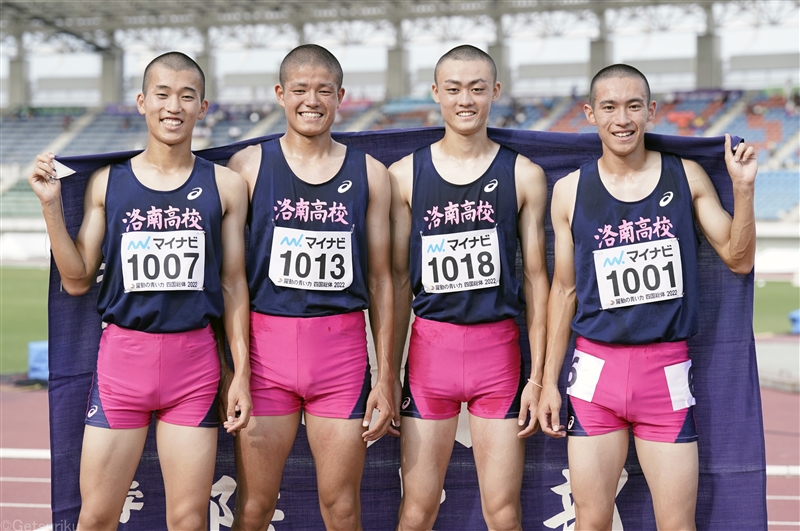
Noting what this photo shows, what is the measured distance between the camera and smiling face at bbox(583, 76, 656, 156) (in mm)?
3648

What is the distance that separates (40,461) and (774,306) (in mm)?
14473

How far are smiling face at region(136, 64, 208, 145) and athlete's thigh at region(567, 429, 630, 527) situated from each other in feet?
7.50

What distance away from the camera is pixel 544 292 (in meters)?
3.91

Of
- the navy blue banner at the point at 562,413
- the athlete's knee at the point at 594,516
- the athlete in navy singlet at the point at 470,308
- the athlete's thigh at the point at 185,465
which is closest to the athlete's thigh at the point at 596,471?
the athlete's knee at the point at 594,516

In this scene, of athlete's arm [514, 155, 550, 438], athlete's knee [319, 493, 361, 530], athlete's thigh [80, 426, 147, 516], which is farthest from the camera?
athlete's arm [514, 155, 550, 438]

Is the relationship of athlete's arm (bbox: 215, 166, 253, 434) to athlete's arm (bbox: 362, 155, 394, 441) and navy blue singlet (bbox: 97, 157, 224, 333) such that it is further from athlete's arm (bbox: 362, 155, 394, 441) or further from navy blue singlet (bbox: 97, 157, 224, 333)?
athlete's arm (bbox: 362, 155, 394, 441)

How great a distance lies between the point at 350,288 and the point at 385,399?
21.3 inches

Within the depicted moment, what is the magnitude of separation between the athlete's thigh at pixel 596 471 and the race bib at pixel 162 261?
186 centimetres

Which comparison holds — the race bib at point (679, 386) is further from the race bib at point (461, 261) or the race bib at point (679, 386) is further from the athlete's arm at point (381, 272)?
the athlete's arm at point (381, 272)

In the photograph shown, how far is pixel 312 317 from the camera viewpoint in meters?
3.70

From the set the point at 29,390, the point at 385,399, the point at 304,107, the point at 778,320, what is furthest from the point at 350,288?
the point at 778,320

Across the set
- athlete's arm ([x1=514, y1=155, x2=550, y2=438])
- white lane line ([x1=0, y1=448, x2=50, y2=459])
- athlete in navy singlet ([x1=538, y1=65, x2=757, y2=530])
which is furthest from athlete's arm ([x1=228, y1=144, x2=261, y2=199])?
white lane line ([x1=0, y1=448, x2=50, y2=459])

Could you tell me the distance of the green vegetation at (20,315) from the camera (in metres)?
11.2

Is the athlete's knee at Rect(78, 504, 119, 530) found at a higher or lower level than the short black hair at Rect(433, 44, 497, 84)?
lower
